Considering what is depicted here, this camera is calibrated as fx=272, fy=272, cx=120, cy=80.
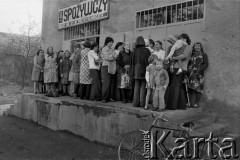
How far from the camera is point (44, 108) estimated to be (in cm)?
830

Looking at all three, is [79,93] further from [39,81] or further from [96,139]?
[39,81]

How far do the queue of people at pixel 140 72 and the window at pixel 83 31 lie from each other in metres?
2.08

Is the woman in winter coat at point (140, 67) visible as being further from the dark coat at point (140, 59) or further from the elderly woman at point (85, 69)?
the elderly woman at point (85, 69)

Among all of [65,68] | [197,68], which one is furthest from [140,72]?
[65,68]

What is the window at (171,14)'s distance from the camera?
661 centimetres

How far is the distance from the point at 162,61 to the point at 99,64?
190 centimetres

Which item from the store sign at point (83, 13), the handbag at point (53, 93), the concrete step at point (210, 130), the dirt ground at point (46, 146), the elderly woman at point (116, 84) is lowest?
the dirt ground at point (46, 146)

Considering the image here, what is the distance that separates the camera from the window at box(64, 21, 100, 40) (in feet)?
32.0

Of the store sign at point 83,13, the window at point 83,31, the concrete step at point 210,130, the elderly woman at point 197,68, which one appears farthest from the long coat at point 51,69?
the concrete step at point 210,130

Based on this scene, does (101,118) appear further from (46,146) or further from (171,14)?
(171,14)

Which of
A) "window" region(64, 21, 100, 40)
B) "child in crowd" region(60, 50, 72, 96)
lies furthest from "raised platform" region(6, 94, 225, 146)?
"window" region(64, 21, 100, 40)

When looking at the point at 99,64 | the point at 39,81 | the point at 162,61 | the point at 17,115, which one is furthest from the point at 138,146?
the point at 17,115

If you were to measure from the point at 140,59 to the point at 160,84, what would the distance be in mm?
764

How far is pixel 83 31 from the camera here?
34.2 ft
